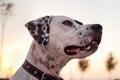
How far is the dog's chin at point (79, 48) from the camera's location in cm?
375

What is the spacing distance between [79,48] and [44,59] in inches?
12.8

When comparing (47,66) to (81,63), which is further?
(81,63)

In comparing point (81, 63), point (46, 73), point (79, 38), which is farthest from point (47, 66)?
point (81, 63)

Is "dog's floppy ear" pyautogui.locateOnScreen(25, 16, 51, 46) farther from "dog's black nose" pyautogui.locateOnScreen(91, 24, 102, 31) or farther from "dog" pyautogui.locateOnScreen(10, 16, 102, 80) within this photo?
"dog's black nose" pyautogui.locateOnScreen(91, 24, 102, 31)

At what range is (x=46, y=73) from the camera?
3857mm

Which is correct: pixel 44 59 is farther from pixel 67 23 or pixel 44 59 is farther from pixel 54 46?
pixel 67 23

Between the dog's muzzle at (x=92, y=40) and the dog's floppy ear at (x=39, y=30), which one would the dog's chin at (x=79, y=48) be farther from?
the dog's floppy ear at (x=39, y=30)

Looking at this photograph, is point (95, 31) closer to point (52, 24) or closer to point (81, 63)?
point (52, 24)

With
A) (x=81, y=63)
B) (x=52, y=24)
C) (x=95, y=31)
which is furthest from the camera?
(x=81, y=63)

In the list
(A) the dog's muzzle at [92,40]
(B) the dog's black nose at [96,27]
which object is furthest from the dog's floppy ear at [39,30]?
(B) the dog's black nose at [96,27]

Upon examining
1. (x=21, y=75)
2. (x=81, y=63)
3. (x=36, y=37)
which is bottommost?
(x=81, y=63)

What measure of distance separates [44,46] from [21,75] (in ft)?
1.01

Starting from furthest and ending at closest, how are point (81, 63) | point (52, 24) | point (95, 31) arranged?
point (81, 63), point (52, 24), point (95, 31)

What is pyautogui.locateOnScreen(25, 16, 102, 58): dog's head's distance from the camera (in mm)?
3732
